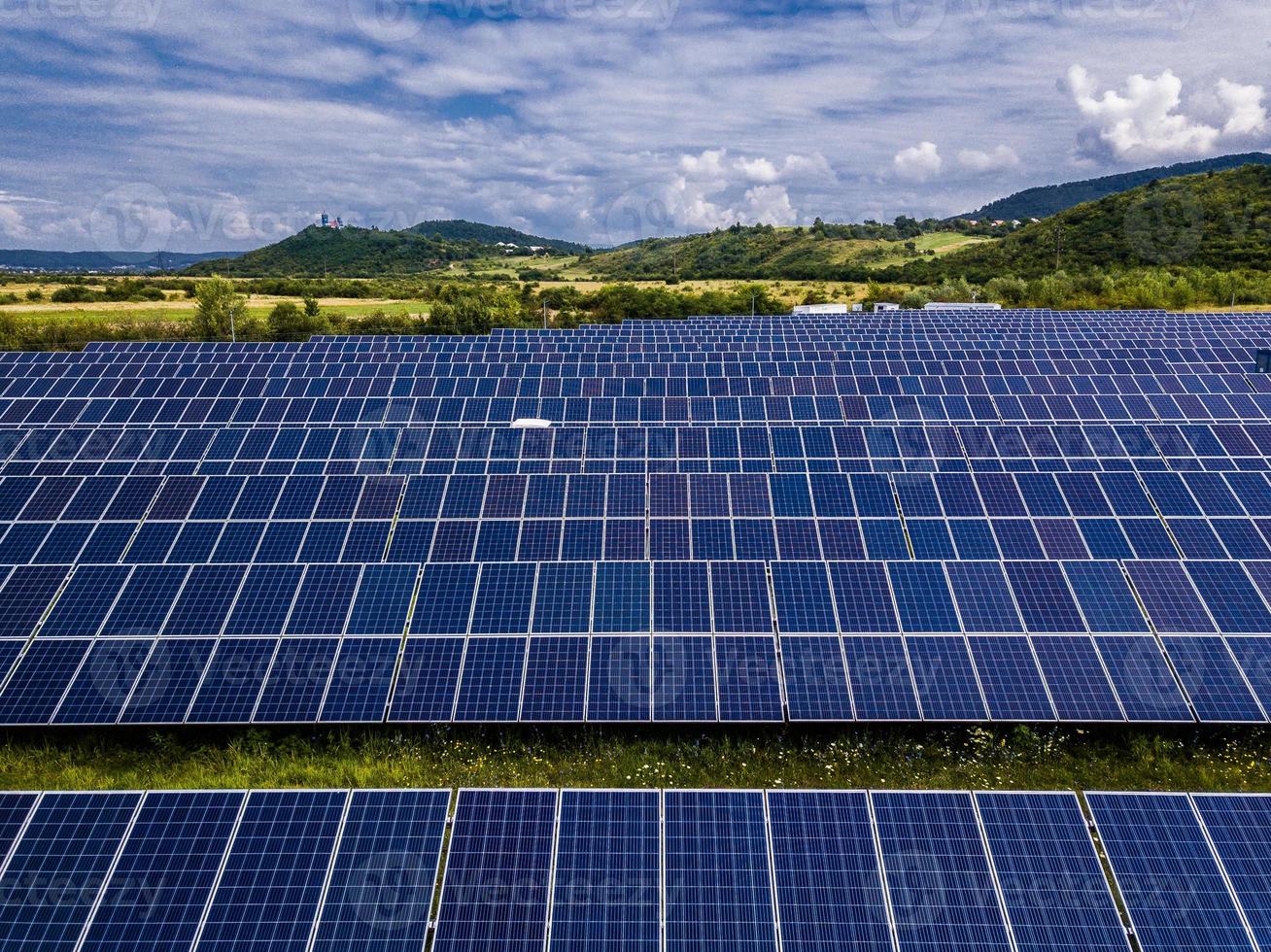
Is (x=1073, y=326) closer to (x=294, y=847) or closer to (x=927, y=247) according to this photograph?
(x=294, y=847)

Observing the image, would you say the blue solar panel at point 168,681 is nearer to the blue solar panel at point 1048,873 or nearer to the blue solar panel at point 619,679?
the blue solar panel at point 619,679

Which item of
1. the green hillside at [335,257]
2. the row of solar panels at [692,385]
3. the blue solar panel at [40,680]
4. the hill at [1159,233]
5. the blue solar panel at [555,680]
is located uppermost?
the blue solar panel at [555,680]

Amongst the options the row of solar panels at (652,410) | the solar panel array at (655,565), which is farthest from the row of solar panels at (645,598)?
the row of solar panels at (652,410)

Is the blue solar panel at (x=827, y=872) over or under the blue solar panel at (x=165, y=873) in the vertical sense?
over

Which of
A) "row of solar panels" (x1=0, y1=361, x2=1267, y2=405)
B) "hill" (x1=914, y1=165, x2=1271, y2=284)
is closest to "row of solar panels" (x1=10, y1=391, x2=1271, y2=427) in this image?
"row of solar panels" (x1=0, y1=361, x2=1267, y2=405)

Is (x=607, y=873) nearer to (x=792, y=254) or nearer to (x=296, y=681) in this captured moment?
(x=296, y=681)

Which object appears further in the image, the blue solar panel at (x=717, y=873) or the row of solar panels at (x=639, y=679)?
the row of solar panels at (x=639, y=679)

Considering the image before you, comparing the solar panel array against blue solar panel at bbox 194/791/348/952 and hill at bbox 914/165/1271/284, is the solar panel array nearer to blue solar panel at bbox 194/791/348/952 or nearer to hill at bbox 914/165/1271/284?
blue solar panel at bbox 194/791/348/952

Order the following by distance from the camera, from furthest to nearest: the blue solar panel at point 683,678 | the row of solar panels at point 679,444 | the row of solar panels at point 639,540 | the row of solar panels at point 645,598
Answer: the row of solar panels at point 679,444
the row of solar panels at point 639,540
the row of solar panels at point 645,598
the blue solar panel at point 683,678
